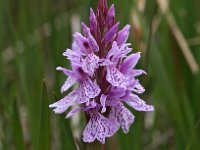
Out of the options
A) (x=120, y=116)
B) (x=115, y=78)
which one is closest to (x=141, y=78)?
(x=120, y=116)

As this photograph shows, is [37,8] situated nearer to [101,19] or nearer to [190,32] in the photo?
[190,32]

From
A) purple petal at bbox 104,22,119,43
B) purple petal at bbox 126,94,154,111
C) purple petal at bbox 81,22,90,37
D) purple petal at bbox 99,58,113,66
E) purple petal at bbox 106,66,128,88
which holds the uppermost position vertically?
purple petal at bbox 81,22,90,37

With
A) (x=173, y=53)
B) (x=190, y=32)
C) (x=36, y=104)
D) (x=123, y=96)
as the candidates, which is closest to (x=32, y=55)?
(x=36, y=104)

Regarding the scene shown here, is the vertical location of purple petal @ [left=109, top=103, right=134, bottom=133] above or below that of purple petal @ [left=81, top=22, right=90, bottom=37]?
below

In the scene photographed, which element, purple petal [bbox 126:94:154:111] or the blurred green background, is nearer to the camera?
purple petal [bbox 126:94:154:111]

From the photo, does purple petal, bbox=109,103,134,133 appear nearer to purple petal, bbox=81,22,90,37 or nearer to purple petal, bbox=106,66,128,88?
purple petal, bbox=106,66,128,88

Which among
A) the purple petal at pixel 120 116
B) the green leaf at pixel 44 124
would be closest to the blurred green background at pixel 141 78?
the green leaf at pixel 44 124

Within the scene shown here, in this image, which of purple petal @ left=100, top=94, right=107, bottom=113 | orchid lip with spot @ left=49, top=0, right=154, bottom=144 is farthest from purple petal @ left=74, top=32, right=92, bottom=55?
purple petal @ left=100, top=94, right=107, bottom=113

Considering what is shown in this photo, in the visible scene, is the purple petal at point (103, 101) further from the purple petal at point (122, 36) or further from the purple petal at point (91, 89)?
the purple petal at point (122, 36)
